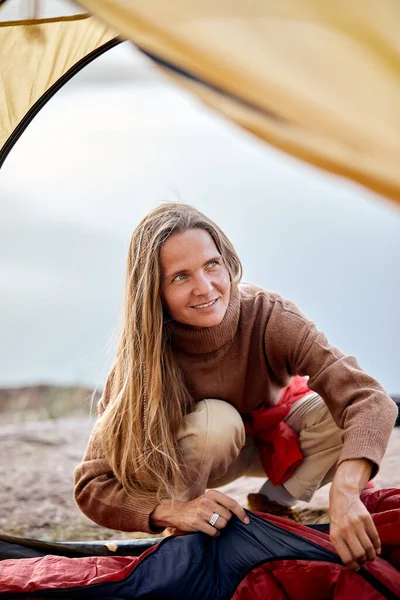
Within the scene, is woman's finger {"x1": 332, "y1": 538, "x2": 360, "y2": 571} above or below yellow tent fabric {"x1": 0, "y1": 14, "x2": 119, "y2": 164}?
below

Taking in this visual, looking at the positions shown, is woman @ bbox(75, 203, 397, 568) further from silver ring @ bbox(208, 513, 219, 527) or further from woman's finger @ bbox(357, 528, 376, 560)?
woman's finger @ bbox(357, 528, 376, 560)

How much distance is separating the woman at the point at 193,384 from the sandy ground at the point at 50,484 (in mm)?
496

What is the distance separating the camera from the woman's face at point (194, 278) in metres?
1.56

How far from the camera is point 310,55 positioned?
3.36 ft

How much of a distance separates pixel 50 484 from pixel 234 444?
1.27 metres

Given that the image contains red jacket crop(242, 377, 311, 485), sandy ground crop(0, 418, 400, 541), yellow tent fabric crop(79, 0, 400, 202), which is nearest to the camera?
yellow tent fabric crop(79, 0, 400, 202)

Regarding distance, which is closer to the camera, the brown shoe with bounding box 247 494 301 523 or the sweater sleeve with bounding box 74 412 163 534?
the sweater sleeve with bounding box 74 412 163 534

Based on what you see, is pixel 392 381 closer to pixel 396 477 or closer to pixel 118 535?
pixel 396 477

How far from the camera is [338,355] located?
59.4 inches

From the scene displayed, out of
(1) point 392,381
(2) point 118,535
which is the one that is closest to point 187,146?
(1) point 392,381

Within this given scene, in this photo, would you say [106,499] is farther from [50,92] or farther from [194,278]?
[50,92]

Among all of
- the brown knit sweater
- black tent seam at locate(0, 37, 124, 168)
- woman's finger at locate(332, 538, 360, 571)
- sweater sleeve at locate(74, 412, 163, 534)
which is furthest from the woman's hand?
black tent seam at locate(0, 37, 124, 168)

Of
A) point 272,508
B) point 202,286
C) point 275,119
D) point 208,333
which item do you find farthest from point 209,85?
point 272,508

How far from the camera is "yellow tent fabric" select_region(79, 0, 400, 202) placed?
1013 mm
